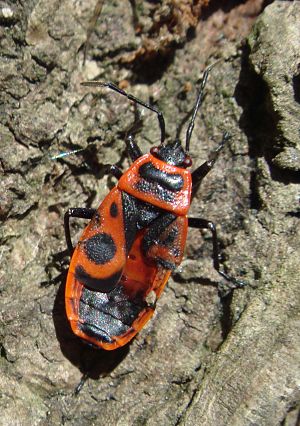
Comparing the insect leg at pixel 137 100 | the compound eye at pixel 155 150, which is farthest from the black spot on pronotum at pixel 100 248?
the insect leg at pixel 137 100

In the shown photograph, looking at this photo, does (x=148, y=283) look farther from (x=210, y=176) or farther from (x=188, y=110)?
(x=188, y=110)

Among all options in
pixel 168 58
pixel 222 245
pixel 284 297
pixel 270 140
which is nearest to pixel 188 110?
pixel 168 58

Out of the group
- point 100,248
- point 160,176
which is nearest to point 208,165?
point 160,176

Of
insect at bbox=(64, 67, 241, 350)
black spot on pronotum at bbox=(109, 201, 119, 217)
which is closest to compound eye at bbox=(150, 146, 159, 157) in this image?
insect at bbox=(64, 67, 241, 350)

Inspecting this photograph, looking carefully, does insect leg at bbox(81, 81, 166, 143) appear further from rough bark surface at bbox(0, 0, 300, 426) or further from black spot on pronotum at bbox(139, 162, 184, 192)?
black spot on pronotum at bbox(139, 162, 184, 192)

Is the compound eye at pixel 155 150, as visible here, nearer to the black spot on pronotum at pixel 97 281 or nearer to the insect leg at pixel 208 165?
the insect leg at pixel 208 165
